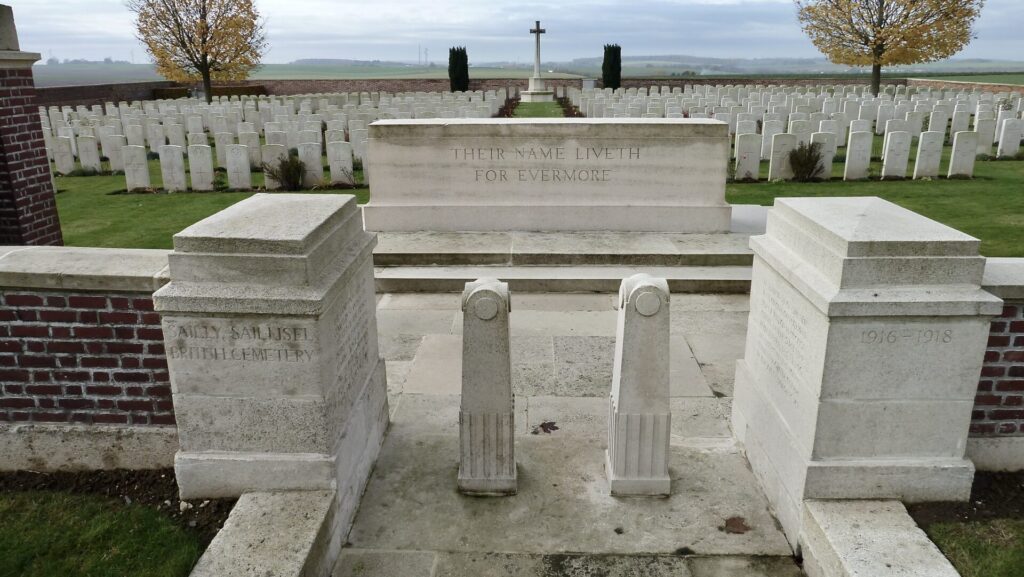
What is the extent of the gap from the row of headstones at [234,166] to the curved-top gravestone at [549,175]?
13.2ft

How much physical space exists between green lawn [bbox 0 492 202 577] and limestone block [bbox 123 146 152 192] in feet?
30.8

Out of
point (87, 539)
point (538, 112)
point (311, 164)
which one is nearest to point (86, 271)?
point (87, 539)

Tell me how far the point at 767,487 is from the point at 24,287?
3.54 m

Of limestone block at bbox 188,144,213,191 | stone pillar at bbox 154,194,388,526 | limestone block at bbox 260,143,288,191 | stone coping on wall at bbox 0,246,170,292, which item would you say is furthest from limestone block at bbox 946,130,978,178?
stone coping on wall at bbox 0,246,170,292

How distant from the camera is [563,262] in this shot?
22.6ft

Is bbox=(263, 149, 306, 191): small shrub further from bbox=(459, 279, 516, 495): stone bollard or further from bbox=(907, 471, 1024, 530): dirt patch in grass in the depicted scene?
bbox=(907, 471, 1024, 530): dirt patch in grass

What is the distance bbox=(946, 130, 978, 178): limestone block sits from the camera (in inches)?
454

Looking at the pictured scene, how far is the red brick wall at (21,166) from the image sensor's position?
6539 millimetres

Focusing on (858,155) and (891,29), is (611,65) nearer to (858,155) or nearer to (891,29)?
(891,29)

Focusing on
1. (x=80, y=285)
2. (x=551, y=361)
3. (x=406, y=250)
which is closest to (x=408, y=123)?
(x=406, y=250)

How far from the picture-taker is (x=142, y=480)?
134 inches

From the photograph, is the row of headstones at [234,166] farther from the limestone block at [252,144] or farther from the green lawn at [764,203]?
the limestone block at [252,144]

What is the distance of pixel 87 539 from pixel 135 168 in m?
9.96

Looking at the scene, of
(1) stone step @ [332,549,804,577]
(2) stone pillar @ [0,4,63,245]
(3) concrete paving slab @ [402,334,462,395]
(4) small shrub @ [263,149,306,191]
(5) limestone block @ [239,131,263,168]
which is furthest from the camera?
(5) limestone block @ [239,131,263,168]
